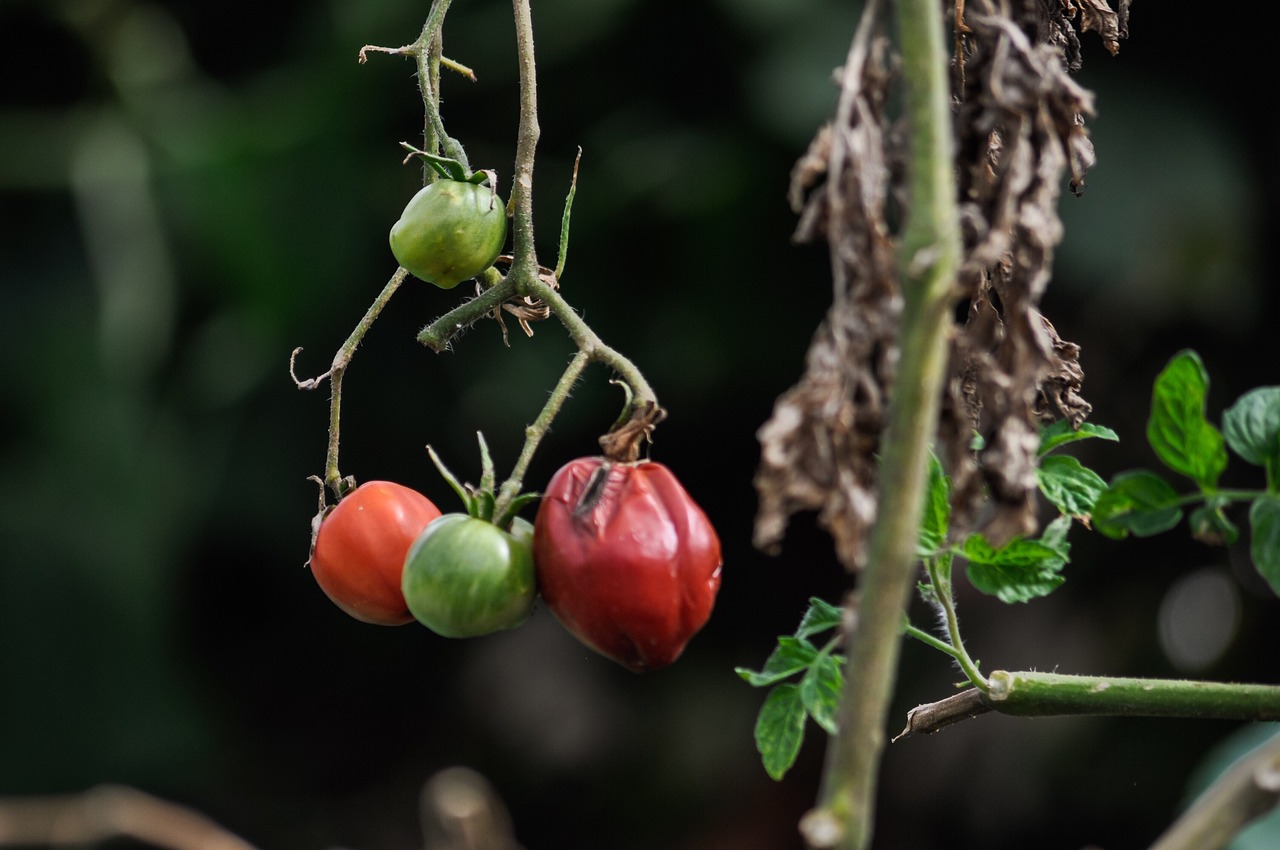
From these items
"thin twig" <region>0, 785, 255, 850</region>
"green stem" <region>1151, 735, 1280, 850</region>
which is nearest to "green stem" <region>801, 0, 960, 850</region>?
"green stem" <region>1151, 735, 1280, 850</region>

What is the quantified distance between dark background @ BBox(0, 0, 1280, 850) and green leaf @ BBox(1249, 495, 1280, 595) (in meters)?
1.91

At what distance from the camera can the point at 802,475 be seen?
1.22ft

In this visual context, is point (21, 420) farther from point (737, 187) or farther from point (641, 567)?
point (641, 567)

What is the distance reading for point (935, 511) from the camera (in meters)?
0.49

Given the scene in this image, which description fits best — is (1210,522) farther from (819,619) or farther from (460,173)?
(460,173)

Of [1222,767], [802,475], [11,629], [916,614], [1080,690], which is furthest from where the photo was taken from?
[11,629]

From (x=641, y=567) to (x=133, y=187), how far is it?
105 inches

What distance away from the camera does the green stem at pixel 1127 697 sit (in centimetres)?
45

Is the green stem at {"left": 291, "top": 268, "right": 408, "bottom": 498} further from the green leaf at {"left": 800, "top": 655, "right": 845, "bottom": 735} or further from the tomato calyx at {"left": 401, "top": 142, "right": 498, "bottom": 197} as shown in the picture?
the green leaf at {"left": 800, "top": 655, "right": 845, "bottom": 735}

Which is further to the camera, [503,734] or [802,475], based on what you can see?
[503,734]

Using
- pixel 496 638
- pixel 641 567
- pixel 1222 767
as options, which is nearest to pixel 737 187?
pixel 496 638

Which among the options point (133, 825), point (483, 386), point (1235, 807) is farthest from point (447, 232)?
point (483, 386)

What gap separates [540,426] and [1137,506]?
225mm

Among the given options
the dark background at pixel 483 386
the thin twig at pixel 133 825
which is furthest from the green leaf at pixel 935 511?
the dark background at pixel 483 386
